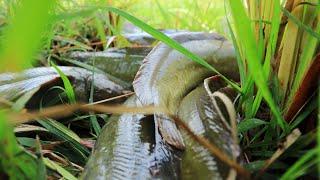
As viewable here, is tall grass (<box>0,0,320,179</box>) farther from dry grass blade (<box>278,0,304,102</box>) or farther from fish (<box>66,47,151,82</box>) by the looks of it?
fish (<box>66,47,151,82</box>)

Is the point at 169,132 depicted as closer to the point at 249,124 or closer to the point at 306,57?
the point at 249,124

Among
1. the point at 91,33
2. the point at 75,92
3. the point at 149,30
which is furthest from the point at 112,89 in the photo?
the point at 91,33

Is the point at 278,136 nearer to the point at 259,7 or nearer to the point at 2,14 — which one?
the point at 259,7

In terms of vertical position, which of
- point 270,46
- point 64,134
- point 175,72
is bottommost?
point 64,134

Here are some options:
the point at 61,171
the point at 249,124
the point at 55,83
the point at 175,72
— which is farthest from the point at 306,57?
the point at 55,83

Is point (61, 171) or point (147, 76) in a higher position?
point (147, 76)

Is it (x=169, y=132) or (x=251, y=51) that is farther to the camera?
(x=169, y=132)
